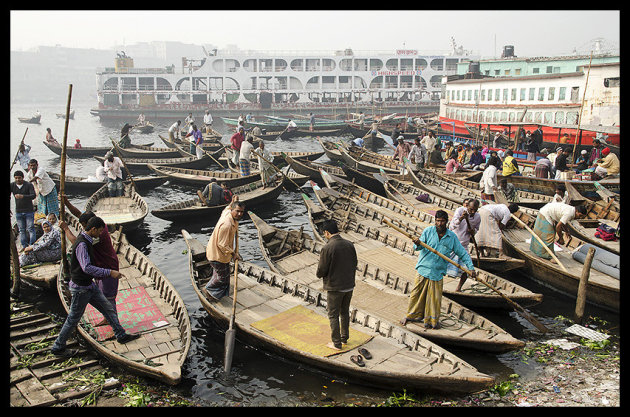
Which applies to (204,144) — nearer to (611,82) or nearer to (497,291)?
(611,82)

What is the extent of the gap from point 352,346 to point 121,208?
12134 millimetres

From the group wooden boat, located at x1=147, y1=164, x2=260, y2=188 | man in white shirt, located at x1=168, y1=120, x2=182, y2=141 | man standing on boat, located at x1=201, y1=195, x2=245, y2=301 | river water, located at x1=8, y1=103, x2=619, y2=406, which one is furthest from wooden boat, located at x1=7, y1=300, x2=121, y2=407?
man in white shirt, located at x1=168, y1=120, x2=182, y2=141

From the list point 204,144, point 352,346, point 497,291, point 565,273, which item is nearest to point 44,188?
point 352,346

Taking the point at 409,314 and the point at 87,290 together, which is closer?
the point at 87,290

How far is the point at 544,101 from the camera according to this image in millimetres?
32781

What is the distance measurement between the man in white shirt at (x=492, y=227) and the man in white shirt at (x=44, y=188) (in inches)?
478

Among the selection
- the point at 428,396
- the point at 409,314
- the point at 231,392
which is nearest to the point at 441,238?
the point at 409,314

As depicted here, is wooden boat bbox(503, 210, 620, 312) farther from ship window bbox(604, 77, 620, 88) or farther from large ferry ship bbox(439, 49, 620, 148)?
ship window bbox(604, 77, 620, 88)

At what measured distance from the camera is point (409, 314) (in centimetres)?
852

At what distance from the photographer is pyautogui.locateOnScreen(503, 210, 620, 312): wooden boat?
9.93 metres

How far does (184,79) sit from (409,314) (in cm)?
6812

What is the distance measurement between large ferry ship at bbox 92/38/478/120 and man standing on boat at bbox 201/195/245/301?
59777mm

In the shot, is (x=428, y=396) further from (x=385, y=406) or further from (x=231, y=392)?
(x=231, y=392)

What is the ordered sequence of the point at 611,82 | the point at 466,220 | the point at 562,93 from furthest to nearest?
the point at 562,93 < the point at 611,82 < the point at 466,220
